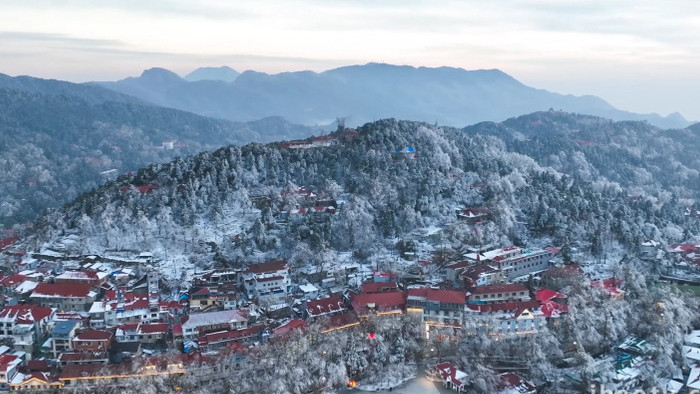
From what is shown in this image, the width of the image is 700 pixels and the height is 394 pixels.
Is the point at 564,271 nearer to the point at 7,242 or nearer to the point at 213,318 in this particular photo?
the point at 213,318

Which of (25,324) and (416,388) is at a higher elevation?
(25,324)

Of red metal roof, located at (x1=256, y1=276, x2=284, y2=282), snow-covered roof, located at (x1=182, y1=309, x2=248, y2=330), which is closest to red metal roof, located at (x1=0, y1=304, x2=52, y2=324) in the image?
snow-covered roof, located at (x1=182, y1=309, x2=248, y2=330)

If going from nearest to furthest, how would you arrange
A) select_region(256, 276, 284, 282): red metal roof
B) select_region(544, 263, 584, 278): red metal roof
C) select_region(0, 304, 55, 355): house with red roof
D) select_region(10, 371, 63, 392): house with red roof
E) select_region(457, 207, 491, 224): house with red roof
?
select_region(10, 371, 63, 392): house with red roof
select_region(0, 304, 55, 355): house with red roof
select_region(256, 276, 284, 282): red metal roof
select_region(544, 263, 584, 278): red metal roof
select_region(457, 207, 491, 224): house with red roof

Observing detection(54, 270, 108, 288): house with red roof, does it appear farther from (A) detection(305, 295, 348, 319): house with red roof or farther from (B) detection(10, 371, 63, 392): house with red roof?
(A) detection(305, 295, 348, 319): house with red roof

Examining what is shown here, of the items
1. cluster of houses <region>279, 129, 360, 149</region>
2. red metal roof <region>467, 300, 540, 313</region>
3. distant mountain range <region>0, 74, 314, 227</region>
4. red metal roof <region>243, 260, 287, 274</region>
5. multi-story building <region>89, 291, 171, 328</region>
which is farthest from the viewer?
distant mountain range <region>0, 74, 314, 227</region>

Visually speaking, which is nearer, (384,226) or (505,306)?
(505,306)

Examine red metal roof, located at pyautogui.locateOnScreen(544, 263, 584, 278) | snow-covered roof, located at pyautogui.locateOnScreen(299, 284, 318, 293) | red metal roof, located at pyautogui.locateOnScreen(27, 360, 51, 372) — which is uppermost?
red metal roof, located at pyautogui.locateOnScreen(544, 263, 584, 278)

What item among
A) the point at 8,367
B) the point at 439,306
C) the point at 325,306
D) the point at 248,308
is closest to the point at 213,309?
the point at 248,308
